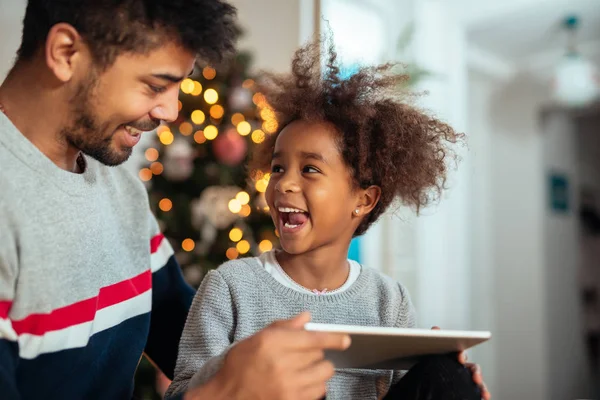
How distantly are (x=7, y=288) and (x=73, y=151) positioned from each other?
265mm

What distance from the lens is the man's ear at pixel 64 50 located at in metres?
0.97

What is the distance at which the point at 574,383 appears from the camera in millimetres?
4535

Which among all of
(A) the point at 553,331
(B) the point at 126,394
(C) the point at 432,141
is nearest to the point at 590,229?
(A) the point at 553,331

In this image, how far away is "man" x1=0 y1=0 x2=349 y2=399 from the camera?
3.18 ft

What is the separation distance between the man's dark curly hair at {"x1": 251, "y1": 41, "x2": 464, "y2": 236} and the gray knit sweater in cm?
21

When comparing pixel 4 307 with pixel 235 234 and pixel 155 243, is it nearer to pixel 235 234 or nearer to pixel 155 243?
pixel 155 243

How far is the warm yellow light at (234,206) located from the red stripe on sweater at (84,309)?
4.00 ft

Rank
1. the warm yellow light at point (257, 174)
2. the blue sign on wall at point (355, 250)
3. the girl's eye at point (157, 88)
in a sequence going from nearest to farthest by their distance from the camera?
the girl's eye at point (157, 88) → the warm yellow light at point (257, 174) → the blue sign on wall at point (355, 250)

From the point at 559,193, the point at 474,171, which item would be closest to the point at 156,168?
the point at 474,171

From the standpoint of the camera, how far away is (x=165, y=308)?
136 centimetres

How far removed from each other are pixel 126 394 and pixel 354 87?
80 centimetres

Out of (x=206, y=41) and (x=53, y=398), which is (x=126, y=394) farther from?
(x=206, y=41)

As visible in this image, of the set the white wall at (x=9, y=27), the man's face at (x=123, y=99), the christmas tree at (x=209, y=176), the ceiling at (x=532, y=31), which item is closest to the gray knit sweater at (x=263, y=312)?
the man's face at (x=123, y=99)

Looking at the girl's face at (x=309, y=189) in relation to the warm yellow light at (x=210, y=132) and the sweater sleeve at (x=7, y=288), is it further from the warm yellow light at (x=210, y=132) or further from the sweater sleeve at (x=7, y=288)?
the warm yellow light at (x=210, y=132)
